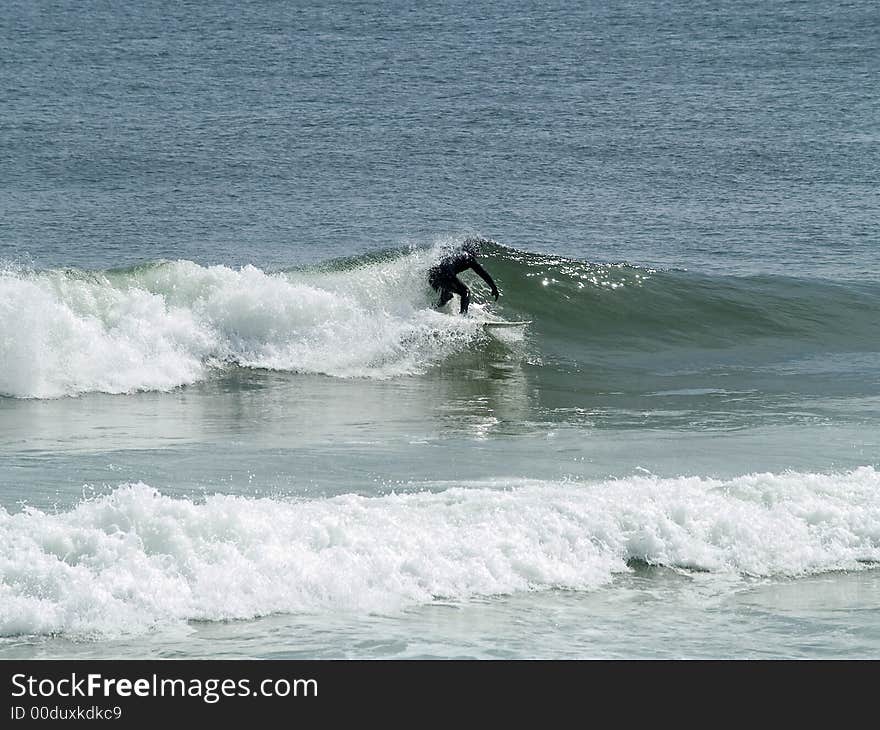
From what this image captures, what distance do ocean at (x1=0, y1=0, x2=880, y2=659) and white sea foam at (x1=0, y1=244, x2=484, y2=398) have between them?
2.1 inches

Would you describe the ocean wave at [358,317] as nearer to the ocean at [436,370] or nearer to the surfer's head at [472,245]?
the ocean at [436,370]

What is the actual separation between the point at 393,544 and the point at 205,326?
9.23m

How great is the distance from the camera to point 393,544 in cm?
866

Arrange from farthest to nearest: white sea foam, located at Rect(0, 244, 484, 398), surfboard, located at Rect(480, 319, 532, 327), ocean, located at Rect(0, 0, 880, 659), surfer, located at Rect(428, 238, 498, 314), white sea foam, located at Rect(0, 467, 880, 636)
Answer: surfboard, located at Rect(480, 319, 532, 327)
surfer, located at Rect(428, 238, 498, 314)
white sea foam, located at Rect(0, 244, 484, 398)
ocean, located at Rect(0, 0, 880, 659)
white sea foam, located at Rect(0, 467, 880, 636)

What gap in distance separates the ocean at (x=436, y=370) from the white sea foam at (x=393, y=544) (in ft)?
0.08

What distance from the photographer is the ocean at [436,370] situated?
315 inches

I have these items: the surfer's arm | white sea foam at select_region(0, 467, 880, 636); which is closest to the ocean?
white sea foam at select_region(0, 467, 880, 636)

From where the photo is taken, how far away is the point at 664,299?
22.3m

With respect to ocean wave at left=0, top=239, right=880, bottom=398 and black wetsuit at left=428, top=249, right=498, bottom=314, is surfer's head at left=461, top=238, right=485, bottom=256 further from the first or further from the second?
black wetsuit at left=428, top=249, right=498, bottom=314

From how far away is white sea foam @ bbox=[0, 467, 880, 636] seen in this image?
303 inches

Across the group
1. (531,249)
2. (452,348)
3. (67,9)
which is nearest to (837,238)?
(531,249)

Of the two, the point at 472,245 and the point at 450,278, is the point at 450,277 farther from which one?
the point at 472,245
